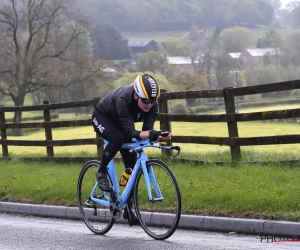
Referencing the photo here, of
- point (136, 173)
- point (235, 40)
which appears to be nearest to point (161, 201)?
point (136, 173)

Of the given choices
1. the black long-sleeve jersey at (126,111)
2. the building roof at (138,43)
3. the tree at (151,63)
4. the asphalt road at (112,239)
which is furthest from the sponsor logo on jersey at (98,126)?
the building roof at (138,43)

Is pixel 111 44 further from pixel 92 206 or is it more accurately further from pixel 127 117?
pixel 127 117

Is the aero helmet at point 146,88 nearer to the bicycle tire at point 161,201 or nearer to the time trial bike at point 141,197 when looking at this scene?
the time trial bike at point 141,197

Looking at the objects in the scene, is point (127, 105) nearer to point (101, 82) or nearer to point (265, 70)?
point (101, 82)

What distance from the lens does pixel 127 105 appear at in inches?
307

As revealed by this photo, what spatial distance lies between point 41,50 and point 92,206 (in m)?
64.6

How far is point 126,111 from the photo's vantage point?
25.5 feet

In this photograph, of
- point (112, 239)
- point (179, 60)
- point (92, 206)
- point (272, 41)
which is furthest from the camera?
point (179, 60)

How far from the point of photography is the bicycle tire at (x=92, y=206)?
28.3 feet

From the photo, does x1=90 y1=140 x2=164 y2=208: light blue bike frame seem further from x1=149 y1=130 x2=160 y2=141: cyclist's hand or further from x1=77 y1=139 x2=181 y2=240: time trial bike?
x1=149 y1=130 x2=160 y2=141: cyclist's hand

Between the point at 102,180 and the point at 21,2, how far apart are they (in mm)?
65445

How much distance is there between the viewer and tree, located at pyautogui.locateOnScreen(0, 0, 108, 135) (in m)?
66.1

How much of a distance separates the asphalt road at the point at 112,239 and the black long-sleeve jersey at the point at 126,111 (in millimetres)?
1201

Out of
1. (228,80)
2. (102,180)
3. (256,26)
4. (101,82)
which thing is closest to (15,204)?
(102,180)
